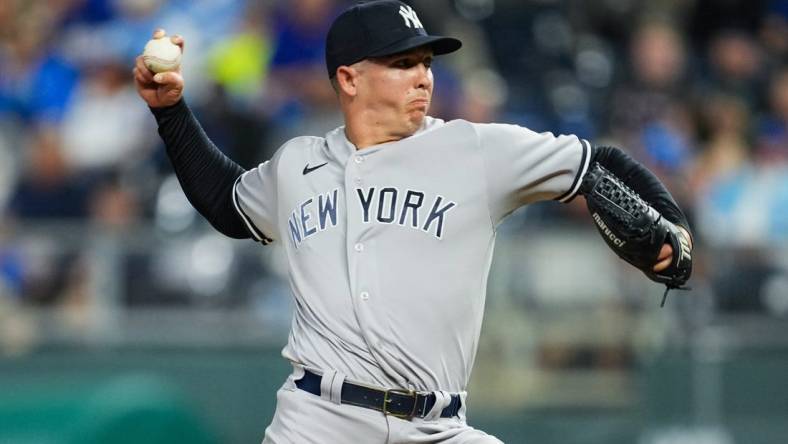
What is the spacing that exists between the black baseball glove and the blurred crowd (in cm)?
374

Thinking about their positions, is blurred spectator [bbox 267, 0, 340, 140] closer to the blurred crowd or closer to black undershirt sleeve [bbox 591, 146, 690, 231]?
the blurred crowd

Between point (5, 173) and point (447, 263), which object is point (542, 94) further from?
point (447, 263)

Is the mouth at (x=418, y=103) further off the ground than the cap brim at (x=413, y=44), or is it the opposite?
the cap brim at (x=413, y=44)

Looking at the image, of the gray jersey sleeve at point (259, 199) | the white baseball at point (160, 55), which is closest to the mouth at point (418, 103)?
the gray jersey sleeve at point (259, 199)

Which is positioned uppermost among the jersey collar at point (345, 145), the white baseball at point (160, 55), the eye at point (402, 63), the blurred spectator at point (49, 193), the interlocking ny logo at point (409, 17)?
the interlocking ny logo at point (409, 17)

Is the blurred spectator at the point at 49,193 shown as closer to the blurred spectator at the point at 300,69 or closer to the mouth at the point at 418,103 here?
the blurred spectator at the point at 300,69

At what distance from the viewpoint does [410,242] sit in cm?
400

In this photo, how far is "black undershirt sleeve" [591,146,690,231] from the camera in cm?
406

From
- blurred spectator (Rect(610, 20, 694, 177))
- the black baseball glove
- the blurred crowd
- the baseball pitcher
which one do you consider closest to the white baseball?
the baseball pitcher

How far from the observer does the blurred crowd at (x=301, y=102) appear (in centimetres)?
775

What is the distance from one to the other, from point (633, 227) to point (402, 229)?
66cm

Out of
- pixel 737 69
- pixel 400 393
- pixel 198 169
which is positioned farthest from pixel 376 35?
pixel 737 69

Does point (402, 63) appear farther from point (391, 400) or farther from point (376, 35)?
point (391, 400)

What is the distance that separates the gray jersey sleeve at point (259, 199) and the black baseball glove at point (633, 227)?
975 millimetres
